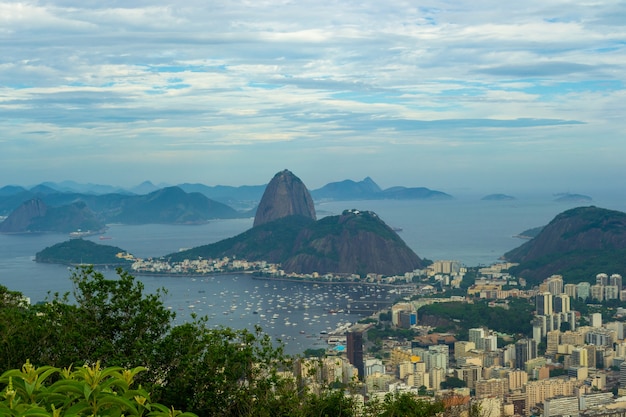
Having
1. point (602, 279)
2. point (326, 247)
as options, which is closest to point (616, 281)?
point (602, 279)

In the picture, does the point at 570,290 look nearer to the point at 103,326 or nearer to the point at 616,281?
the point at 616,281

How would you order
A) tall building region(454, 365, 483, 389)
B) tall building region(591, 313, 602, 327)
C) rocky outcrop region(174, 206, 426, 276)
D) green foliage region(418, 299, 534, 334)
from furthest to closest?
rocky outcrop region(174, 206, 426, 276), green foliage region(418, 299, 534, 334), tall building region(591, 313, 602, 327), tall building region(454, 365, 483, 389)

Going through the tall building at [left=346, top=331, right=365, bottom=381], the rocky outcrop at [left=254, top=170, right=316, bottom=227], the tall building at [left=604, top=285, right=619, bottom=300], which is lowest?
the tall building at [left=346, top=331, right=365, bottom=381]

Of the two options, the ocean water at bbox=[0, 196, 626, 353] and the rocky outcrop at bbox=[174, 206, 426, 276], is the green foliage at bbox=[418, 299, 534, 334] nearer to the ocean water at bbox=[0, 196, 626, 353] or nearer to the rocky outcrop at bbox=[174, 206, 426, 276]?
the ocean water at bbox=[0, 196, 626, 353]

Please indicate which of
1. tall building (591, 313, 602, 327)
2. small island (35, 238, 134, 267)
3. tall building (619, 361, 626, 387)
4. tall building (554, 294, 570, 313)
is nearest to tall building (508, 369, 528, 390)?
tall building (619, 361, 626, 387)

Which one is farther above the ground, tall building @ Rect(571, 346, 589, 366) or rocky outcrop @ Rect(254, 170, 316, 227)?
rocky outcrop @ Rect(254, 170, 316, 227)
